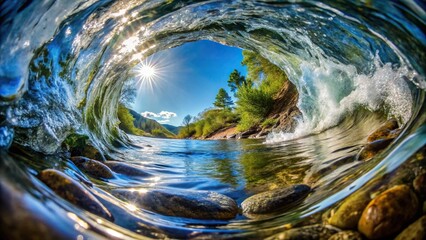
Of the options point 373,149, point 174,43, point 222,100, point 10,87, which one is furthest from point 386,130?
point 222,100

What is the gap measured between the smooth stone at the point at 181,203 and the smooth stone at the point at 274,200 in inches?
4.3

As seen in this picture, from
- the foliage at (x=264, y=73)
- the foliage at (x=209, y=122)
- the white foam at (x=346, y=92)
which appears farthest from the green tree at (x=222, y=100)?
the white foam at (x=346, y=92)

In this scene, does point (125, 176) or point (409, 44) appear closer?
point (409, 44)

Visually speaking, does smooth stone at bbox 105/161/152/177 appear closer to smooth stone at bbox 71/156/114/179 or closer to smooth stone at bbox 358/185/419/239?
smooth stone at bbox 71/156/114/179

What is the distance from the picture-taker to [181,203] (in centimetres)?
209

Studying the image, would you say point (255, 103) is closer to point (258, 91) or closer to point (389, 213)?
point (258, 91)

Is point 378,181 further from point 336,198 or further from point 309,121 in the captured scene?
point 309,121

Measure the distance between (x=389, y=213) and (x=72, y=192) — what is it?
5.27ft

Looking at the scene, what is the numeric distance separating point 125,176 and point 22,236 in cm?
232

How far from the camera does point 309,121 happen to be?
337 inches

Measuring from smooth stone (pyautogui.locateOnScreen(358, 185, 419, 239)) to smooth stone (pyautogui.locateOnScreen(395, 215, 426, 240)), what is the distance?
0.03m

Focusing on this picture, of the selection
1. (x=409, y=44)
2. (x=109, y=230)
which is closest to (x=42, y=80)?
(x=109, y=230)

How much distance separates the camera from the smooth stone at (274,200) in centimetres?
207

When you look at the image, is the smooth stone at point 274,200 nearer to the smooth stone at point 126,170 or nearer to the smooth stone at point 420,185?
the smooth stone at point 420,185
